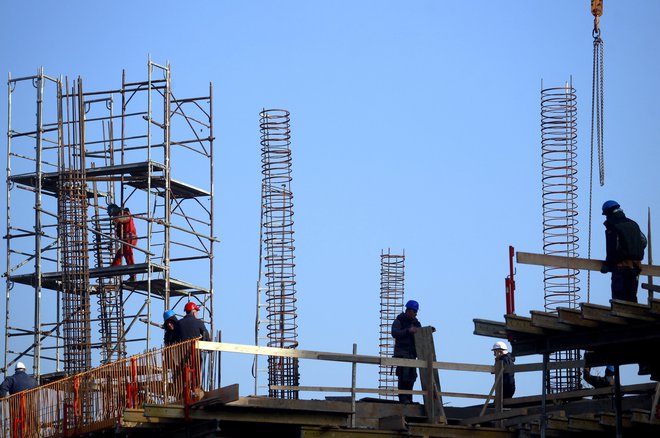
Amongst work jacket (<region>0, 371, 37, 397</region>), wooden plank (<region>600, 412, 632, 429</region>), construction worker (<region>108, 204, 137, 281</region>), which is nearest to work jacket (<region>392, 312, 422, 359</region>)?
wooden plank (<region>600, 412, 632, 429</region>)

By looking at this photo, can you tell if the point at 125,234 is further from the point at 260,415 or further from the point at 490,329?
the point at 490,329

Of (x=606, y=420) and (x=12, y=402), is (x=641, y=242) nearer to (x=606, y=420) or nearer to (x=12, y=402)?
(x=606, y=420)

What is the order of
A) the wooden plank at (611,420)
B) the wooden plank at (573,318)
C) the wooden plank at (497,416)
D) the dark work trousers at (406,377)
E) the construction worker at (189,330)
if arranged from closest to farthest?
the wooden plank at (573,318) < the wooden plank at (611,420) < the wooden plank at (497,416) < the construction worker at (189,330) < the dark work trousers at (406,377)

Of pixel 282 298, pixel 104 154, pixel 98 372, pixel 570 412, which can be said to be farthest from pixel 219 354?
pixel 104 154

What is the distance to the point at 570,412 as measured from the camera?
92.5ft

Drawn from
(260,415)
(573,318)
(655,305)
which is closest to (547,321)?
(573,318)

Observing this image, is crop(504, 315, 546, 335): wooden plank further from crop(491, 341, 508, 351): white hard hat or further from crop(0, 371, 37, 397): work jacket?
crop(0, 371, 37, 397): work jacket

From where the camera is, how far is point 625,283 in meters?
25.9

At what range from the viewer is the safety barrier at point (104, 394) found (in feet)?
92.2

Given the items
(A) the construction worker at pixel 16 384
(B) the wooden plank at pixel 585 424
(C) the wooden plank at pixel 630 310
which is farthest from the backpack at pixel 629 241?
(A) the construction worker at pixel 16 384

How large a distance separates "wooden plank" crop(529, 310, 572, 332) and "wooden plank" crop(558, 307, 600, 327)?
0.66ft

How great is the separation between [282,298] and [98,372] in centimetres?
1039

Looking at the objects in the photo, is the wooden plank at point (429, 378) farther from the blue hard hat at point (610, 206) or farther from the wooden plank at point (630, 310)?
the wooden plank at point (630, 310)

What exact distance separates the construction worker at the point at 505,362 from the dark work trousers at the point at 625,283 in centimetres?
406
